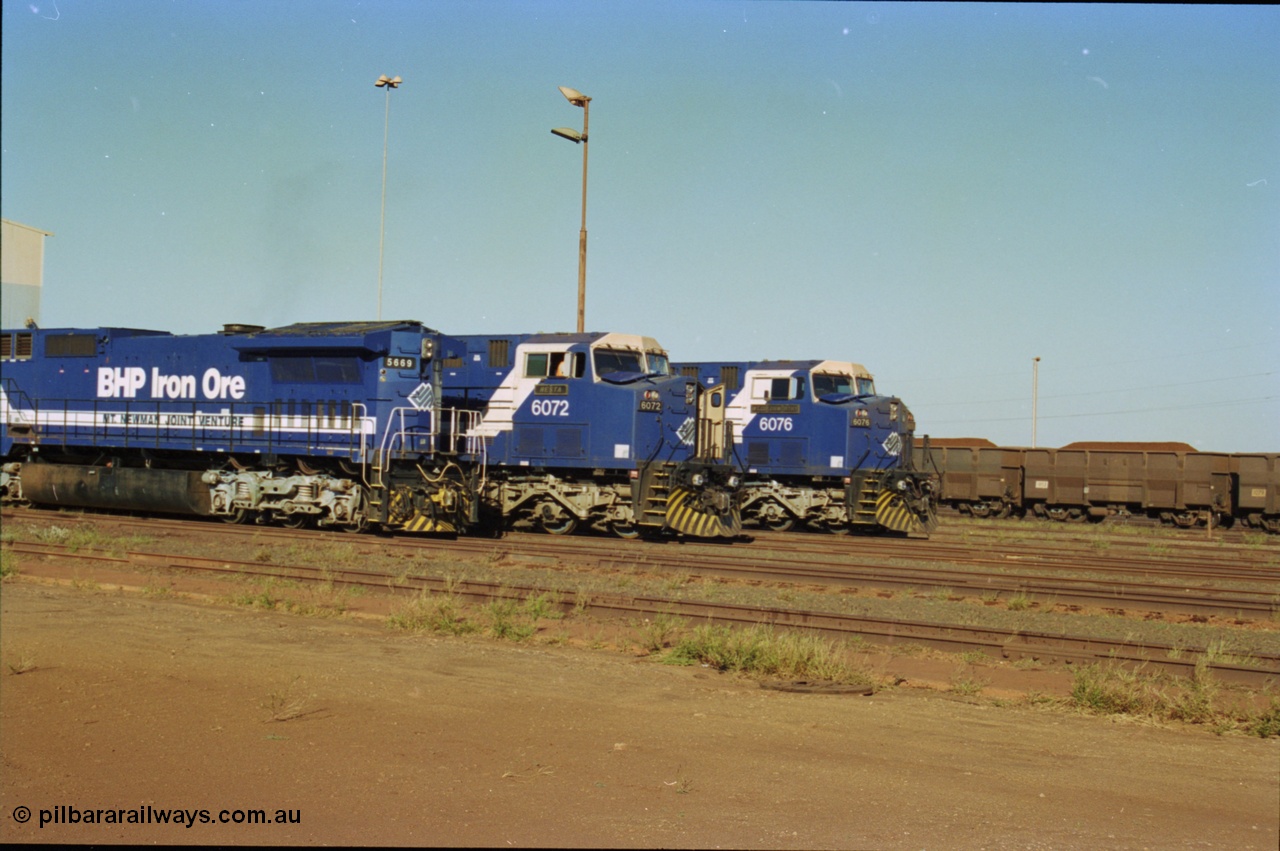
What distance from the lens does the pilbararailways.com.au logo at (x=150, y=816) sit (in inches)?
224

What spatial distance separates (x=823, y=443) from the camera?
2448 centimetres

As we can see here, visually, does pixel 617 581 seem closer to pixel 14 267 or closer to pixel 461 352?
pixel 461 352

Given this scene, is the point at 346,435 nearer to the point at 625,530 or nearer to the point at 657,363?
the point at 625,530

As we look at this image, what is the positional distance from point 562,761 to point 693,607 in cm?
594

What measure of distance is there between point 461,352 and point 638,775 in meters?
16.4

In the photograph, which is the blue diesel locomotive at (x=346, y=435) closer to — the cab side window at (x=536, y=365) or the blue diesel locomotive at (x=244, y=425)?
the blue diesel locomotive at (x=244, y=425)

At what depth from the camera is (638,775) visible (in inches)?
261

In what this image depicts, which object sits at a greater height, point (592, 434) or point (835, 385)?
point (835, 385)

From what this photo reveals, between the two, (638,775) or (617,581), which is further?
(617,581)

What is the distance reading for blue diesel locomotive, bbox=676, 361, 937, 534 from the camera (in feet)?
80.4

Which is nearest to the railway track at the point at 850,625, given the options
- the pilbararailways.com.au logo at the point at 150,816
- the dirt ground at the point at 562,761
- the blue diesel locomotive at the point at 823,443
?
the dirt ground at the point at 562,761

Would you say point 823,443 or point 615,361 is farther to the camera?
point 823,443

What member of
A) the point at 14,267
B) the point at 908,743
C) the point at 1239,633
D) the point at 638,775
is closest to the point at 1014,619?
the point at 1239,633

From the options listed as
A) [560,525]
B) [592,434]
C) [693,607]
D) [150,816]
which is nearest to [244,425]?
[560,525]
